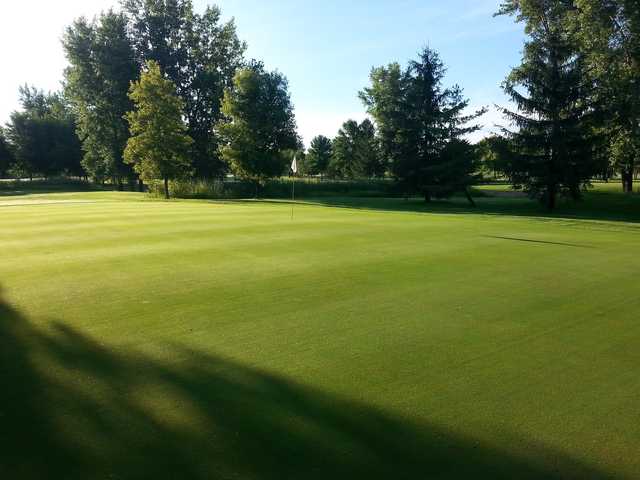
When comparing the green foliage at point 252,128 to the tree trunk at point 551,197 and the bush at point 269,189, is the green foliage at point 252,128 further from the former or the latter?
the tree trunk at point 551,197

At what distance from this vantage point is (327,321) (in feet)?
18.7

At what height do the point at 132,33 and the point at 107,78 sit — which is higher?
the point at 132,33

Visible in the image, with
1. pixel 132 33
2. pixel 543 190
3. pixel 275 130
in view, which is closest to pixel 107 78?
pixel 132 33

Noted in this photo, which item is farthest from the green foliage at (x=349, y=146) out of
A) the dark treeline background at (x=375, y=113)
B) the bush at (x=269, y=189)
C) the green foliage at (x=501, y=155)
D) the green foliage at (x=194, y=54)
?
the green foliage at (x=501, y=155)

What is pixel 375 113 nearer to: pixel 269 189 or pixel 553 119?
pixel 269 189

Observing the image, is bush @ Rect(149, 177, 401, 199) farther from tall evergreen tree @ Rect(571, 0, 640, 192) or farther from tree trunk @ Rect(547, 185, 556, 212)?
tall evergreen tree @ Rect(571, 0, 640, 192)

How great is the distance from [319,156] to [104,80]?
43750 millimetres

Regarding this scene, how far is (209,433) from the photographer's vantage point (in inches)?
127

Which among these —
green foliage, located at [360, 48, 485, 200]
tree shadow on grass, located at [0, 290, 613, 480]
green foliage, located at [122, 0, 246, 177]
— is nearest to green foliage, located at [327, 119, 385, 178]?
green foliage, located at [122, 0, 246, 177]

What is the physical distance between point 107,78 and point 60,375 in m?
59.2

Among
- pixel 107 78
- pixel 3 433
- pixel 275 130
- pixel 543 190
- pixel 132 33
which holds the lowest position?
pixel 3 433

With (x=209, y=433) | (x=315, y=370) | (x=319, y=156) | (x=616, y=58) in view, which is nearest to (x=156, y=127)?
(x=616, y=58)

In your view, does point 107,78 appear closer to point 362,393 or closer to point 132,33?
point 132,33

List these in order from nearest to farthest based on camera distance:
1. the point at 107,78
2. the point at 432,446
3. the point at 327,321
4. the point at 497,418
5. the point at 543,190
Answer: the point at 432,446 < the point at 497,418 < the point at 327,321 < the point at 543,190 < the point at 107,78
